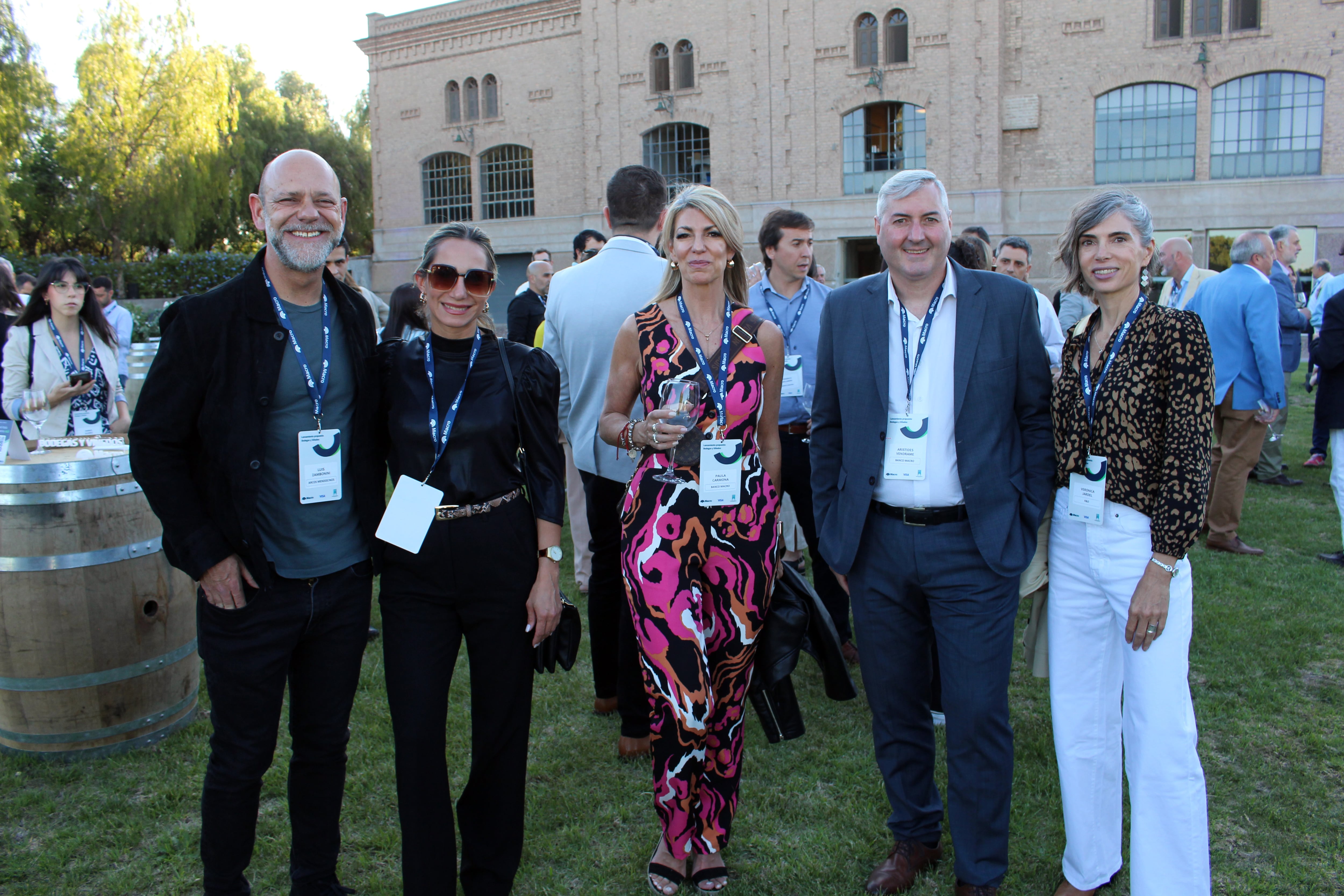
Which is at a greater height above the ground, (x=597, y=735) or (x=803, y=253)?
(x=803, y=253)

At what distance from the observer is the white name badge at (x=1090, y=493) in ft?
8.77

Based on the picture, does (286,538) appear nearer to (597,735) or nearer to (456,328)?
(456,328)

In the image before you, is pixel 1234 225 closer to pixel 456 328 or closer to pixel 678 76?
pixel 678 76

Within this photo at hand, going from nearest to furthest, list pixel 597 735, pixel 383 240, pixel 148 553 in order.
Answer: pixel 148 553, pixel 597 735, pixel 383 240

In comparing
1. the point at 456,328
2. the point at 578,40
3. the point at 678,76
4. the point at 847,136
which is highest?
the point at 578,40

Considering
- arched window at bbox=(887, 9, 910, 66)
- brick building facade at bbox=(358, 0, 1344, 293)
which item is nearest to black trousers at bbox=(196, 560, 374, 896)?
brick building facade at bbox=(358, 0, 1344, 293)

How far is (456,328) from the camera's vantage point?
2727 mm

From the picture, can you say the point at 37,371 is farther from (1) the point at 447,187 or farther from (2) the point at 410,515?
(1) the point at 447,187

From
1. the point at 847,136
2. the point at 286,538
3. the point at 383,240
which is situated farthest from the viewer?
the point at 383,240

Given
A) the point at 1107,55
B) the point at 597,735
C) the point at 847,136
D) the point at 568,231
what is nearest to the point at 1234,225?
the point at 1107,55

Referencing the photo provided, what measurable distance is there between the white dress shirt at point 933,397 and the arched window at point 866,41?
2917 cm

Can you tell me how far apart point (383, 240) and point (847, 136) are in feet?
66.9

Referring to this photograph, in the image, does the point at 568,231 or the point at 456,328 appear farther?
the point at 568,231

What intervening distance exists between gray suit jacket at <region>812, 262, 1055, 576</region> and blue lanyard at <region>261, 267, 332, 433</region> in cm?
165
